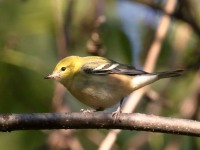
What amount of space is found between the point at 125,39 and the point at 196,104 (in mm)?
606

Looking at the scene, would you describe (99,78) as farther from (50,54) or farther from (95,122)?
(95,122)

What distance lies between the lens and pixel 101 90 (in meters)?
2.82

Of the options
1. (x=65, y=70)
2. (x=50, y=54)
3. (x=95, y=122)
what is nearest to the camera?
(x=95, y=122)

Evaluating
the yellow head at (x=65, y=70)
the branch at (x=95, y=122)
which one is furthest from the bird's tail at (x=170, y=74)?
the branch at (x=95, y=122)

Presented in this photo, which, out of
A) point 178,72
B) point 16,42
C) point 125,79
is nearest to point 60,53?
point 16,42

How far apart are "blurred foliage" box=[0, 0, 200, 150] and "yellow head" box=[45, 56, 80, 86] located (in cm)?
9

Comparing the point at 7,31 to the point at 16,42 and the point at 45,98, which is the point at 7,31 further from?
the point at 45,98

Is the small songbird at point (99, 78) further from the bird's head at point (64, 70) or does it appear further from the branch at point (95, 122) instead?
the branch at point (95, 122)

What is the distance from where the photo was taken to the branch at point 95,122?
1.87m

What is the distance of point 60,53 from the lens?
3244 millimetres

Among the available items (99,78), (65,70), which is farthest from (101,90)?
(65,70)

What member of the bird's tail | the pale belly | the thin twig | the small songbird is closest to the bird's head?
the small songbird

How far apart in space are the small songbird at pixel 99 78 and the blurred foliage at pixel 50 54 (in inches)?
5.7

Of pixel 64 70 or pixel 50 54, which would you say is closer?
pixel 64 70
